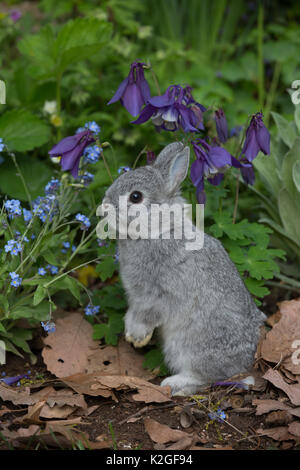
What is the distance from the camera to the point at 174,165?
3.37 m

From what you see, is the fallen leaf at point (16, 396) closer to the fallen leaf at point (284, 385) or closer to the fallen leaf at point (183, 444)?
the fallen leaf at point (183, 444)

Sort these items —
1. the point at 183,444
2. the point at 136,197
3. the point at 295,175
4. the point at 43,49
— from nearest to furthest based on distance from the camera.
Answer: the point at 183,444
the point at 136,197
the point at 295,175
the point at 43,49

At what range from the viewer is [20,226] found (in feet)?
12.2

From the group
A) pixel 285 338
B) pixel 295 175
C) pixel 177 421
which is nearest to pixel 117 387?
pixel 177 421

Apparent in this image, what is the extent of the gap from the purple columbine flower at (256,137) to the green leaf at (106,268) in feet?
3.52

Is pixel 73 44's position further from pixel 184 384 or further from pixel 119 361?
pixel 184 384

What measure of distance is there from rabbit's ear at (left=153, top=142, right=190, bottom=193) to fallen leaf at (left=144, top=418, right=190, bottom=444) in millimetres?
1261

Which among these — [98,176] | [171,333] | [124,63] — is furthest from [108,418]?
[124,63]

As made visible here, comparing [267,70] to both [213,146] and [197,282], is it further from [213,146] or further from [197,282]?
[197,282]

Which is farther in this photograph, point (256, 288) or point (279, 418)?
point (256, 288)

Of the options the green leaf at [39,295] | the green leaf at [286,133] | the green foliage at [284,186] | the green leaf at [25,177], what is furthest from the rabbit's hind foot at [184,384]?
the green leaf at [286,133]

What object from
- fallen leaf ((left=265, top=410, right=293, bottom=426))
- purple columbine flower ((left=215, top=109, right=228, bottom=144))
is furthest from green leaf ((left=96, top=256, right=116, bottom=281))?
fallen leaf ((left=265, top=410, right=293, bottom=426))

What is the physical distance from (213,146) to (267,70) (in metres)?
3.52
